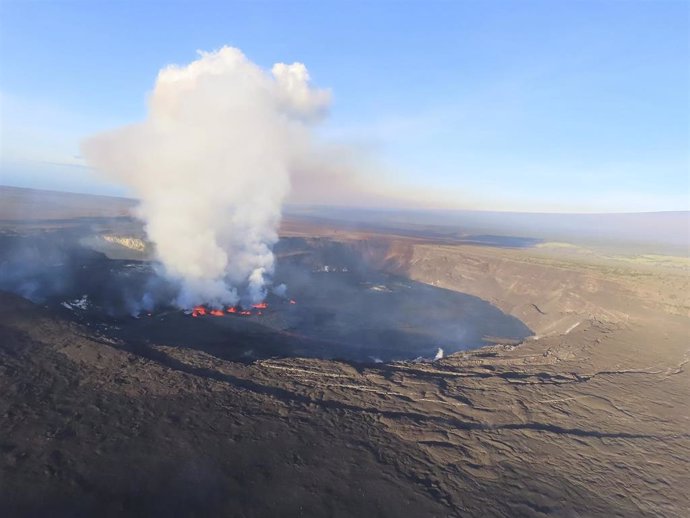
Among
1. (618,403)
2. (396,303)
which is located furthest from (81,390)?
(396,303)

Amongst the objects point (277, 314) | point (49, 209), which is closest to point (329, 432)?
point (277, 314)

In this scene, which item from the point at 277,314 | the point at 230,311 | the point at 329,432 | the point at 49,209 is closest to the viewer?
the point at 329,432

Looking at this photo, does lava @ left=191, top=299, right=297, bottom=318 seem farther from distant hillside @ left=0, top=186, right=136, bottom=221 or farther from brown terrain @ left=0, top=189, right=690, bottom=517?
distant hillside @ left=0, top=186, right=136, bottom=221

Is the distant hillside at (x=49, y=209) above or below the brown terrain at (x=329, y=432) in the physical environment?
above

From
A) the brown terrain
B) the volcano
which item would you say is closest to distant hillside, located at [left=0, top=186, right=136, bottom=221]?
the volcano

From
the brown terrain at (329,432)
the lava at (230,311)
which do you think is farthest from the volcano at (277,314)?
the brown terrain at (329,432)

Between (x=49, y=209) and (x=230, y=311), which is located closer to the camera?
(x=230, y=311)

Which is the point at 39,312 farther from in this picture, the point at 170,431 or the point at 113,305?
the point at 170,431

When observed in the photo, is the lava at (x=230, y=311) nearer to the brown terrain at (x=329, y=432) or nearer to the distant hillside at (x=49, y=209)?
the brown terrain at (x=329, y=432)

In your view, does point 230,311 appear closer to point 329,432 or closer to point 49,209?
point 329,432
